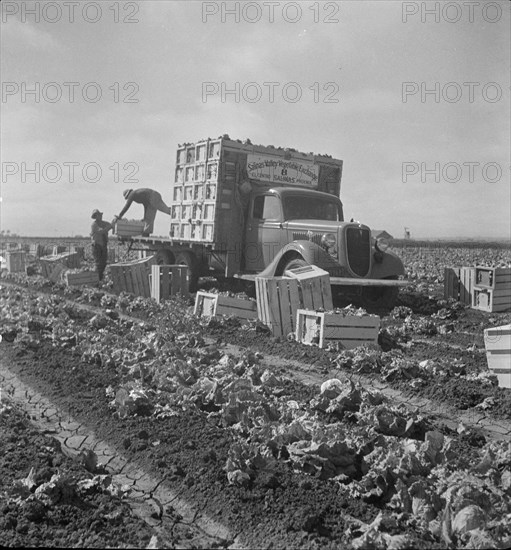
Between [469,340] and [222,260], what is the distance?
6.42 m

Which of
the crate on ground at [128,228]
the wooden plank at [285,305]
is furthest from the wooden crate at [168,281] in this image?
the wooden plank at [285,305]

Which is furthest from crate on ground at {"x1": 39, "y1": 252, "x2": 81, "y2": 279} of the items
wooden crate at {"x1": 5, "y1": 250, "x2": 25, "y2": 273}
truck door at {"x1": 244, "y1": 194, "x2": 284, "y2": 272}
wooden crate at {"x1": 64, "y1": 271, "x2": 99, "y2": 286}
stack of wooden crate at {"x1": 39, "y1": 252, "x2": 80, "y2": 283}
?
truck door at {"x1": 244, "y1": 194, "x2": 284, "y2": 272}

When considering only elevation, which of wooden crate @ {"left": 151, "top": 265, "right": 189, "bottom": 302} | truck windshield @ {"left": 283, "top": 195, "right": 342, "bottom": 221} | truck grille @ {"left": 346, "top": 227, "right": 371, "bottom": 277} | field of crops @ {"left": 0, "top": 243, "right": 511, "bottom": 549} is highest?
truck windshield @ {"left": 283, "top": 195, "right": 342, "bottom": 221}

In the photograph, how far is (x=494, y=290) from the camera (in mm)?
10852

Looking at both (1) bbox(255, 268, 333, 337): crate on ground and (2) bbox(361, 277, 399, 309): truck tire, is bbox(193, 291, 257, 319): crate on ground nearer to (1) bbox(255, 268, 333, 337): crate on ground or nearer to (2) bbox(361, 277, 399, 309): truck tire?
(1) bbox(255, 268, 333, 337): crate on ground

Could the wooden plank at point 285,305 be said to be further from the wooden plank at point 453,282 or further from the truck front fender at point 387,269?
the wooden plank at point 453,282

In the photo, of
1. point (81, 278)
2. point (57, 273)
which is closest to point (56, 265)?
point (57, 273)

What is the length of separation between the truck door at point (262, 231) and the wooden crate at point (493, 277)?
4247 mm

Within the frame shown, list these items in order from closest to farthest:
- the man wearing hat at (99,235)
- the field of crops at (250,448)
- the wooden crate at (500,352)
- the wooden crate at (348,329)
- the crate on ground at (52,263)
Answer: the field of crops at (250,448) → the wooden crate at (500,352) → the wooden crate at (348,329) → the man wearing hat at (99,235) → the crate on ground at (52,263)

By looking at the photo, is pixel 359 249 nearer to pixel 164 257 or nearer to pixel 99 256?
pixel 164 257

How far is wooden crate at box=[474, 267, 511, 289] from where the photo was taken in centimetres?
1091

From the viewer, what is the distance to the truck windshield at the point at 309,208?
1190cm

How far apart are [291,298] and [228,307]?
1.43 metres

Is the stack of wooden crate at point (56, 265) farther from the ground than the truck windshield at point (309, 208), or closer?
closer
